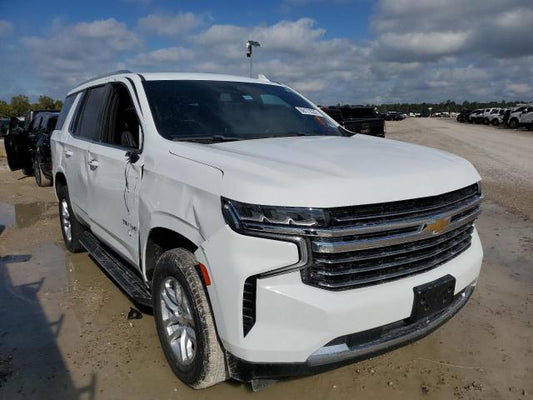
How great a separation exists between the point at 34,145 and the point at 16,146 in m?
0.58

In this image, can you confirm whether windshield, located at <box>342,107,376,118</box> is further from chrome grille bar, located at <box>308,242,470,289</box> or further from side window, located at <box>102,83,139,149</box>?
chrome grille bar, located at <box>308,242,470,289</box>

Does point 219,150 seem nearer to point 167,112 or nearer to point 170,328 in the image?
point 167,112

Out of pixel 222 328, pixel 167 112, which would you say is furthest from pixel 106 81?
pixel 222 328

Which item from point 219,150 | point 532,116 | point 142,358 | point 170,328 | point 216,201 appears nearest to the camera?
point 216,201

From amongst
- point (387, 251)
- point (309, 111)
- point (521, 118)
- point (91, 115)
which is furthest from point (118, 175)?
point (521, 118)

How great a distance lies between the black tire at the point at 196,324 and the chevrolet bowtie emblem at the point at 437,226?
1.25 metres

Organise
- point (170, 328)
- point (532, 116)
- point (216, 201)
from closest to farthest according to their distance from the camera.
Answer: point (216, 201) < point (170, 328) < point (532, 116)

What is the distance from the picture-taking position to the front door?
334 cm

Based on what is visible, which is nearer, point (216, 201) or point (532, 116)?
point (216, 201)

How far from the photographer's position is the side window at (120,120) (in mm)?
3572

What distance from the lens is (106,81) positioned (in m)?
4.30

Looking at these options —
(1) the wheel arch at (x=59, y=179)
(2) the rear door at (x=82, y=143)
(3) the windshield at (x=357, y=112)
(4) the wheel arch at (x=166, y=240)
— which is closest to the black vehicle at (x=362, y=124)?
(3) the windshield at (x=357, y=112)

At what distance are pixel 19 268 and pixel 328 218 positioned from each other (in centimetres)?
449

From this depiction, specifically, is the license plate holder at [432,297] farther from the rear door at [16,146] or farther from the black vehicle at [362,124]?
the black vehicle at [362,124]
